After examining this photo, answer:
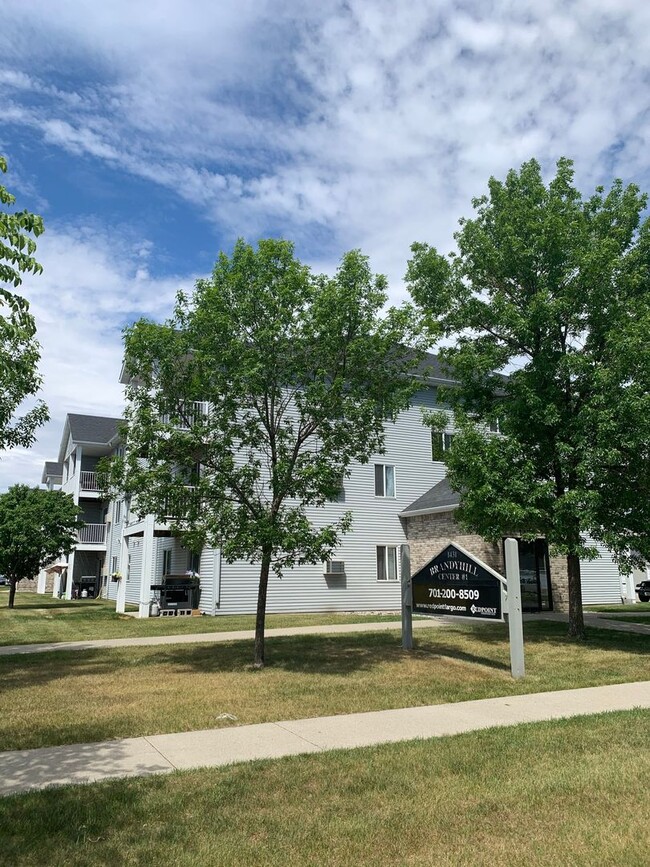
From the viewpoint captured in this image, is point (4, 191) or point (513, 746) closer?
point (4, 191)

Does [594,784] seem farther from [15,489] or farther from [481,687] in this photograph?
[15,489]

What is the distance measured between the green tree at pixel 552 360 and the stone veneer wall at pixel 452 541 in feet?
23.7

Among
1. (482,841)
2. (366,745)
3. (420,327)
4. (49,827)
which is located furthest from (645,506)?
(49,827)

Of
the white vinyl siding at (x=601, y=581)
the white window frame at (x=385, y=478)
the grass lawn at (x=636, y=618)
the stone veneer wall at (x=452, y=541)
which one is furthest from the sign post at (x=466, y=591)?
the white vinyl siding at (x=601, y=581)

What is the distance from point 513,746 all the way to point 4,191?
260 inches

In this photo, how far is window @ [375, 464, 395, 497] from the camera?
2697 centimetres

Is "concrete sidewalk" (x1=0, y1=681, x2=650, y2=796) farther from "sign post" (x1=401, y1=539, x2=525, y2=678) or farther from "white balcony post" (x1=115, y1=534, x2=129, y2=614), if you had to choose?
"white balcony post" (x1=115, y1=534, x2=129, y2=614)

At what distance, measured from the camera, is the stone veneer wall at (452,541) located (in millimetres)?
23297

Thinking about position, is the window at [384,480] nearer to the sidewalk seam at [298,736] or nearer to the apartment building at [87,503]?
the apartment building at [87,503]

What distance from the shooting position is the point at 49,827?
4512mm

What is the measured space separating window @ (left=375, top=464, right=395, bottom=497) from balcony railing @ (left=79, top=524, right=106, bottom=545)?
1893cm

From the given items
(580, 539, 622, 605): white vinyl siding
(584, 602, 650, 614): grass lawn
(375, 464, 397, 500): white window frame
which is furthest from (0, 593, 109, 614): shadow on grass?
(580, 539, 622, 605): white vinyl siding

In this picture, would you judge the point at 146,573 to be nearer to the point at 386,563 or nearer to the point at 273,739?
the point at 386,563

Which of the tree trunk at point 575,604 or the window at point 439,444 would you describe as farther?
the window at point 439,444
